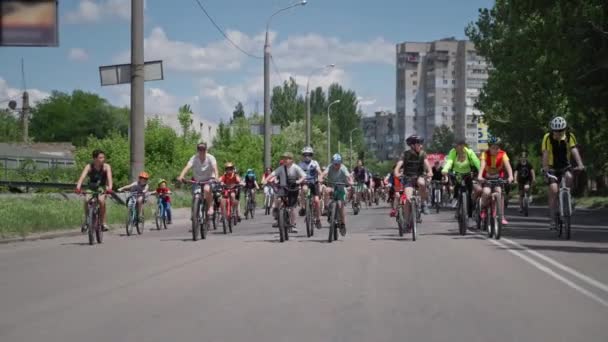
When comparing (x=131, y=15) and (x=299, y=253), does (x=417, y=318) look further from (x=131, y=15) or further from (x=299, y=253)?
(x=131, y=15)

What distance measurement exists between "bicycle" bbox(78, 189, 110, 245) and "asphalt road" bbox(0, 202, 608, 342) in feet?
2.18

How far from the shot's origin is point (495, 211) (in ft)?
54.4

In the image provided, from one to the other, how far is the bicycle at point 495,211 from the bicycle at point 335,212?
2.63 metres

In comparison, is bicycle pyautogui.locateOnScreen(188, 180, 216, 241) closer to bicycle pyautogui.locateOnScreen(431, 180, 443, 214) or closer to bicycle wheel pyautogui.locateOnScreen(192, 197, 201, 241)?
bicycle wheel pyautogui.locateOnScreen(192, 197, 201, 241)

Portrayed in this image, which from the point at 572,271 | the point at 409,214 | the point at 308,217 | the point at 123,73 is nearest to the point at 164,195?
the point at 123,73

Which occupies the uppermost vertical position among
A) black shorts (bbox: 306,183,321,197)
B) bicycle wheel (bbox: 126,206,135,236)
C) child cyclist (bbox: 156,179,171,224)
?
black shorts (bbox: 306,183,321,197)

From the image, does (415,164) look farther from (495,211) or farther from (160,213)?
(160,213)

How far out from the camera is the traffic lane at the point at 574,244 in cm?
1201

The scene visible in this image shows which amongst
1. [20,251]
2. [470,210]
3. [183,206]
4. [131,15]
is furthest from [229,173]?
[183,206]

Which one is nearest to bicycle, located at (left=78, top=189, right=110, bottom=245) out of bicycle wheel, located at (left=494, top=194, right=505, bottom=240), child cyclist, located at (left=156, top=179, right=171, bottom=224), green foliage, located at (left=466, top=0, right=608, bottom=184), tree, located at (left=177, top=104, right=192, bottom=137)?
child cyclist, located at (left=156, top=179, right=171, bottom=224)

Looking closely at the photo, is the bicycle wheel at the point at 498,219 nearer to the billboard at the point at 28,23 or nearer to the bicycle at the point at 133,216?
the bicycle at the point at 133,216

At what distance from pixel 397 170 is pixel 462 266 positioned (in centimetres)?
522

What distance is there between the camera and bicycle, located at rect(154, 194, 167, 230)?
2267cm

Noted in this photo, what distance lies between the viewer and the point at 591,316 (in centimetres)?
779
